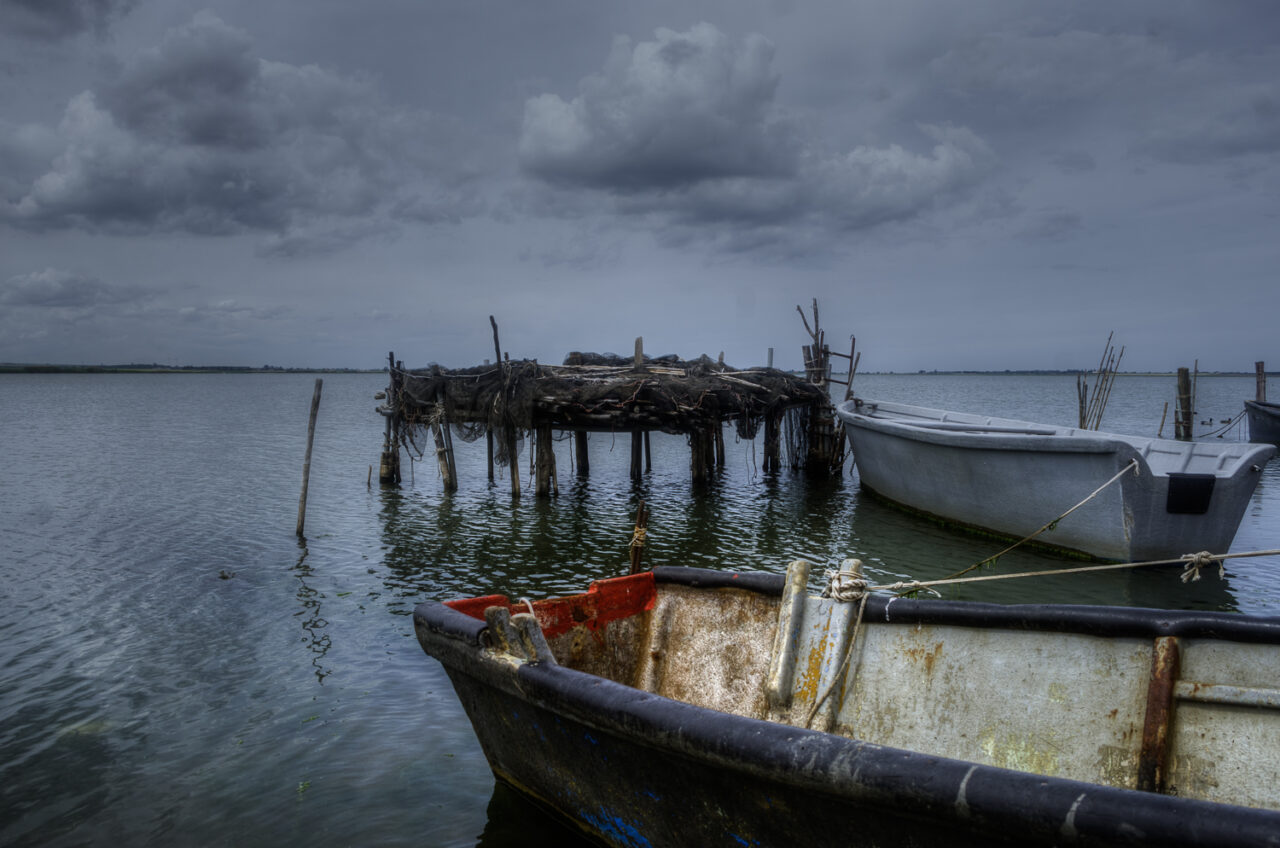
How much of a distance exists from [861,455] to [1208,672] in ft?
46.2

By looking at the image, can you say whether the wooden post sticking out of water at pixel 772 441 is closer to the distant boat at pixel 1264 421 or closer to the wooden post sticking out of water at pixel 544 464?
the wooden post sticking out of water at pixel 544 464

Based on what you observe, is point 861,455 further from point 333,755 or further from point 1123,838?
point 1123,838

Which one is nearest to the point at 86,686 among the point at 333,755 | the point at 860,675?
the point at 333,755

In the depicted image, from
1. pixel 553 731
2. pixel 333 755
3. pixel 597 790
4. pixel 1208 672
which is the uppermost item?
pixel 1208 672

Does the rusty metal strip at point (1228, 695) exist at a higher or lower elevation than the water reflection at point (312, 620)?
higher

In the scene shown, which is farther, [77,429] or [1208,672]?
[77,429]

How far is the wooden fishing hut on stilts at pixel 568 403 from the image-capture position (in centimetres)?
1529

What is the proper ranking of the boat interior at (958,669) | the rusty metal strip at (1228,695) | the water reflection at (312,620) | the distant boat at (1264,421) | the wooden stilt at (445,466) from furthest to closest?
the distant boat at (1264,421), the wooden stilt at (445,466), the water reflection at (312,620), the boat interior at (958,669), the rusty metal strip at (1228,695)

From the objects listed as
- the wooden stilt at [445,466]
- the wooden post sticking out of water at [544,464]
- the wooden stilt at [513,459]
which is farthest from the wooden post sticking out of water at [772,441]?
the wooden stilt at [445,466]

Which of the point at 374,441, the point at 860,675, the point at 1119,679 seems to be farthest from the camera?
the point at 374,441

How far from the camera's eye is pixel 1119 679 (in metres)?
4.12

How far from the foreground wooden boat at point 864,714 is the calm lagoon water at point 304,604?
1311mm

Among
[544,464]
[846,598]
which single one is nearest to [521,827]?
[846,598]

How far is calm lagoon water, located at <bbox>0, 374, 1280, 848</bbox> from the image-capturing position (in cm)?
519
